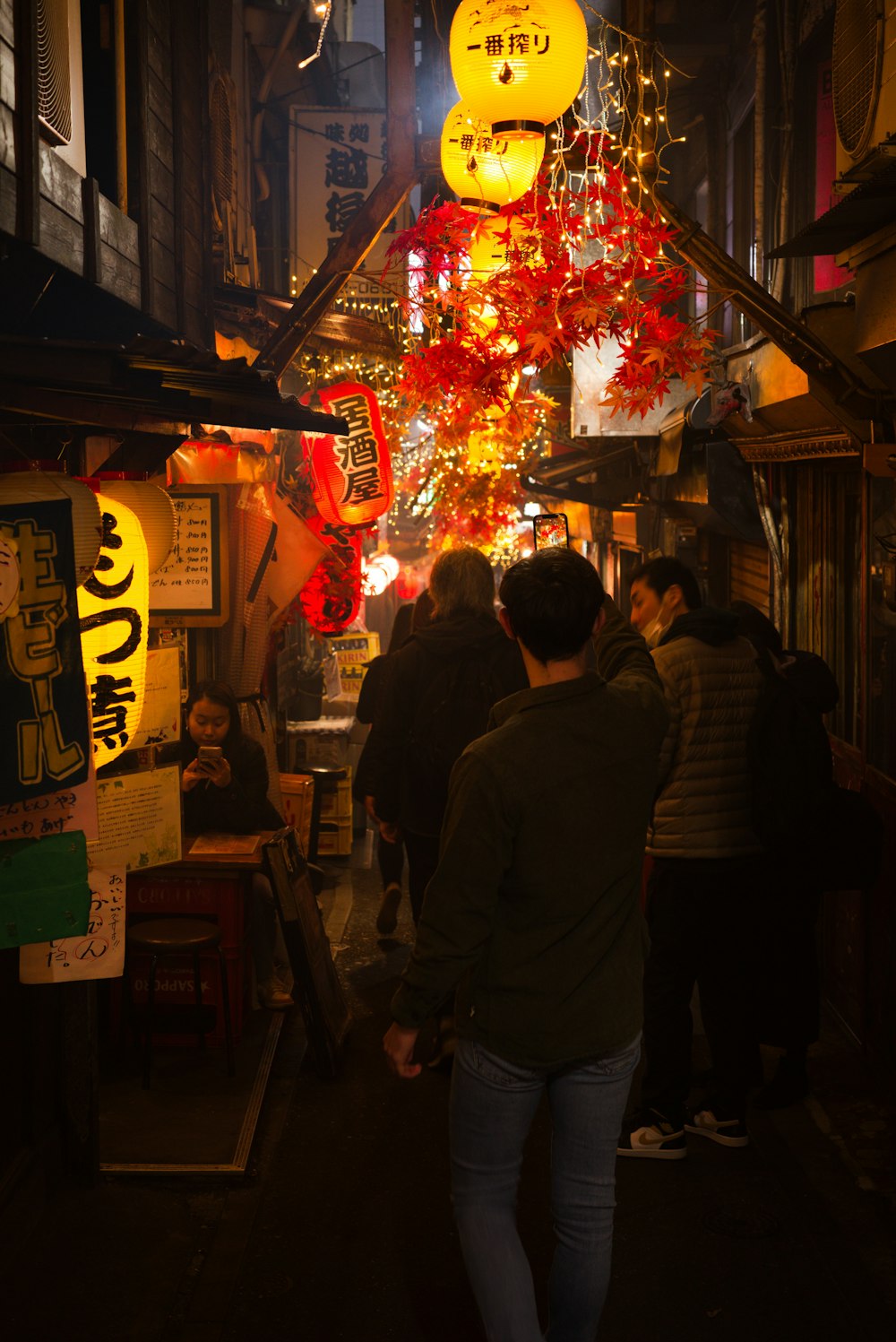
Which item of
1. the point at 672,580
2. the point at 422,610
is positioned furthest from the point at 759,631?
the point at 422,610

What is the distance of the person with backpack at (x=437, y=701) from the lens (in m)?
7.29

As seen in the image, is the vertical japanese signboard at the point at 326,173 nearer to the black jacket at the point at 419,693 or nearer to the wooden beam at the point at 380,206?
the wooden beam at the point at 380,206

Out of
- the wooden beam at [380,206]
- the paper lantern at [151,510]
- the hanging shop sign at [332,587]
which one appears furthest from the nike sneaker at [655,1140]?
the hanging shop sign at [332,587]

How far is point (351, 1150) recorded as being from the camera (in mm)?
6438

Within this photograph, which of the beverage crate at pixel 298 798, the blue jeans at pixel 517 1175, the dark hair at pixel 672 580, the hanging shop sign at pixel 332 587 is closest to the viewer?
A: the blue jeans at pixel 517 1175

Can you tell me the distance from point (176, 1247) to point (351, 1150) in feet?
4.07

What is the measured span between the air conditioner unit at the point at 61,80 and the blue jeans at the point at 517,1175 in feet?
18.8

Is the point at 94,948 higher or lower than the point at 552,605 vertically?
lower

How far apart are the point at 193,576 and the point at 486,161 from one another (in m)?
3.52

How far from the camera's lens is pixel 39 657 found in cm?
450

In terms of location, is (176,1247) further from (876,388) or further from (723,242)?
(723,242)

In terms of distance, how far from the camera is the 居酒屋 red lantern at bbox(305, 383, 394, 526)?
39.4ft

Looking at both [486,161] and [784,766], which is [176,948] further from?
Result: [486,161]

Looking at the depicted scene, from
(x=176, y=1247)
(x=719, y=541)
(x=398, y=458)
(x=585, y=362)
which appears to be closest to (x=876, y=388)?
(x=176, y=1247)
